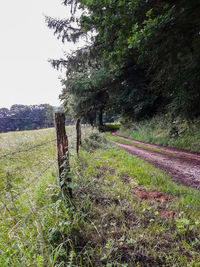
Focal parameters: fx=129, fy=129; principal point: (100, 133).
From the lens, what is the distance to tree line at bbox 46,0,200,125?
436cm

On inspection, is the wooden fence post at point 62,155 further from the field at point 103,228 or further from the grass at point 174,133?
the grass at point 174,133

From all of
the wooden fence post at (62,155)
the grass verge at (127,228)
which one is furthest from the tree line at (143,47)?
the grass verge at (127,228)

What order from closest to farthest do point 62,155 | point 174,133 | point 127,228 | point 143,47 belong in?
point 127,228, point 62,155, point 143,47, point 174,133

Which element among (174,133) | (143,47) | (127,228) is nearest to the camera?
(127,228)

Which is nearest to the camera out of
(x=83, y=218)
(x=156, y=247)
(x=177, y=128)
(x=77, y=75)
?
(x=156, y=247)

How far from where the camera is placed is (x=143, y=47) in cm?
493

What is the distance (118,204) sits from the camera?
2211mm

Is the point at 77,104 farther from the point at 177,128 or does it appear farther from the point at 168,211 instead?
the point at 168,211

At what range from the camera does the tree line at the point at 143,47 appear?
14.3 feet

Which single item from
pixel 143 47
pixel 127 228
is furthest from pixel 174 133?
pixel 127 228

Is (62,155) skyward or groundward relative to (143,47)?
groundward

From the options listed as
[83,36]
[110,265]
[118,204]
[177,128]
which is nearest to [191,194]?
[118,204]

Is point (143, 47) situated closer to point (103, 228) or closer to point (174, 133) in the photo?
point (174, 133)

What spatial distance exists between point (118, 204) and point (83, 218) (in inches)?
26.5
